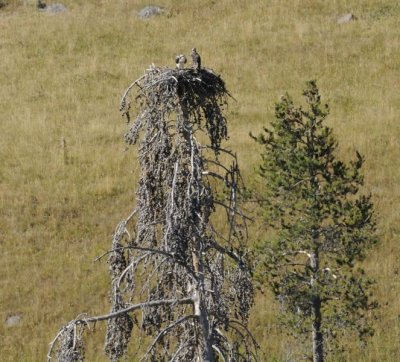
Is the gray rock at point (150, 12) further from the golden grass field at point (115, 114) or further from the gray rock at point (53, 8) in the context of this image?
the gray rock at point (53, 8)

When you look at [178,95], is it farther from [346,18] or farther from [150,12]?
[150,12]

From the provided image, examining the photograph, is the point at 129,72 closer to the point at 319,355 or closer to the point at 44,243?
the point at 44,243

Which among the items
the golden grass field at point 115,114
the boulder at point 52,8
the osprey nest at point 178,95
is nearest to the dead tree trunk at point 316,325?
the golden grass field at point 115,114

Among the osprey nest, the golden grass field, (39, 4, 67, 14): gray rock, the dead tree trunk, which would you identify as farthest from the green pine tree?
(39, 4, 67, 14): gray rock

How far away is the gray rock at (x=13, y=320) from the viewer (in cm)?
1875

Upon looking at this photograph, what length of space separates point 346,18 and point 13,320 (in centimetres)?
2480

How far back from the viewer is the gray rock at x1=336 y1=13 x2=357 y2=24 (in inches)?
1519

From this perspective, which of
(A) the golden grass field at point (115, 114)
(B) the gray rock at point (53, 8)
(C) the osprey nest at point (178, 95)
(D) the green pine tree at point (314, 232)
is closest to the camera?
(C) the osprey nest at point (178, 95)

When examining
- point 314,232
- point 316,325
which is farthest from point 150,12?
point 316,325

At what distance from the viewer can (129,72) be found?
3575 centimetres

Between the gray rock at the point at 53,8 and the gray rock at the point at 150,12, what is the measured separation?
424 cm

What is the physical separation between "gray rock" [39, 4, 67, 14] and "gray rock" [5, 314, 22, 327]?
27.1 meters

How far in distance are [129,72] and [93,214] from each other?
1337 centimetres

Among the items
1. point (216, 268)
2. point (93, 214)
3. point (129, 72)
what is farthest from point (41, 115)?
point (216, 268)
